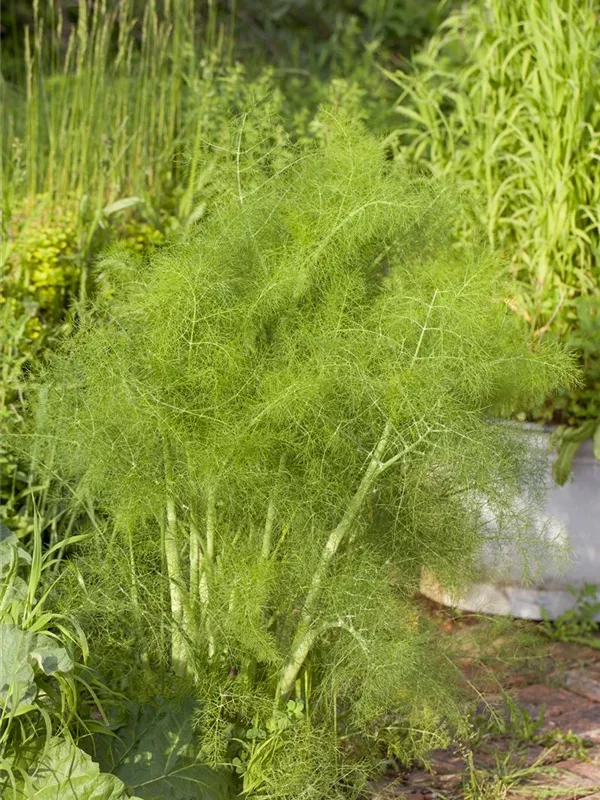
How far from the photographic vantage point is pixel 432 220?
8.16 ft

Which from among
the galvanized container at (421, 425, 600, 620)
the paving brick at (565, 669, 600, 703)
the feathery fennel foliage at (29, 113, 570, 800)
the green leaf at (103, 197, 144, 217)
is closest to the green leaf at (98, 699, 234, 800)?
the feathery fennel foliage at (29, 113, 570, 800)

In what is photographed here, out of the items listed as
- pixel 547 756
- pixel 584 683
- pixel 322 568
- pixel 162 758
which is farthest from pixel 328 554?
pixel 584 683

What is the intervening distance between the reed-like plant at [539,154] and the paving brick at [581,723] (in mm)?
920

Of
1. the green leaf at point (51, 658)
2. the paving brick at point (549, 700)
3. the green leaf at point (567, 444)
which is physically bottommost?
the paving brick at point (549, 700)

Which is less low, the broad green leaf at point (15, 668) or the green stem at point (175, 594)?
the broad green leaf at point (15, 668)

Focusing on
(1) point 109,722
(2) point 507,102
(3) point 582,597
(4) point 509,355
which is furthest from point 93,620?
(2) point 507,102

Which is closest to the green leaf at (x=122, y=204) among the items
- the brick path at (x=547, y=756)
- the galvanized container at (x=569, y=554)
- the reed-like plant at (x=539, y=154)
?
the reed-like plant at (x=539, y=154)

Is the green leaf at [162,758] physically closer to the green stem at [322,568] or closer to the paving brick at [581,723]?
the green stem at [322,568]

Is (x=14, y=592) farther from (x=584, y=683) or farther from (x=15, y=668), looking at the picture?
(x=584, y=683)

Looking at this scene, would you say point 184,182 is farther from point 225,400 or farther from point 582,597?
point 225,400

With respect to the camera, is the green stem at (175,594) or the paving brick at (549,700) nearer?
the green stem at (175,594)

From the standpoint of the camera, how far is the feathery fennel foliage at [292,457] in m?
2.11

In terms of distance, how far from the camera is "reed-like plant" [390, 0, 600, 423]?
3.60m

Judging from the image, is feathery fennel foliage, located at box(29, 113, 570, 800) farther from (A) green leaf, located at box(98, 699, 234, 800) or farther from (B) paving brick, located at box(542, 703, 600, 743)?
(B) paving brick, located at box(542, 703, 600, 743)
